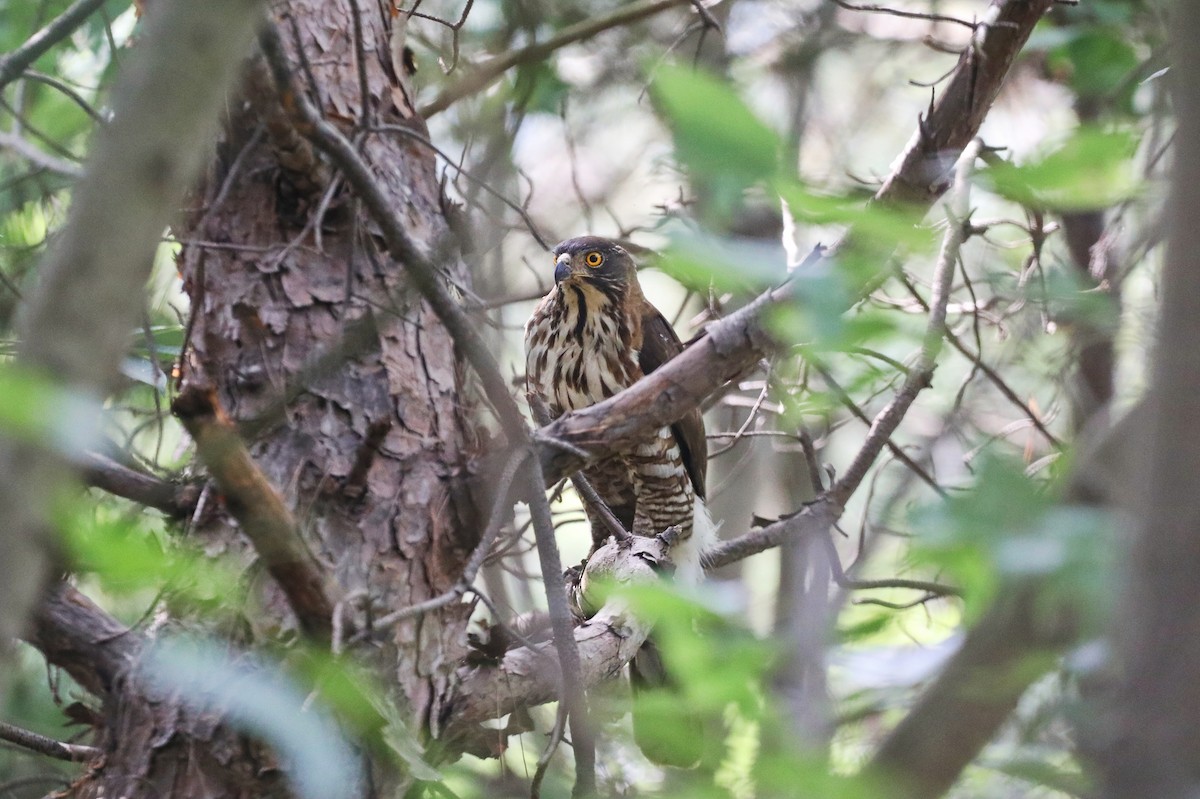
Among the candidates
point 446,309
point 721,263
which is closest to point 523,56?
point 446,309

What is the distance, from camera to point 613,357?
13.8 feet

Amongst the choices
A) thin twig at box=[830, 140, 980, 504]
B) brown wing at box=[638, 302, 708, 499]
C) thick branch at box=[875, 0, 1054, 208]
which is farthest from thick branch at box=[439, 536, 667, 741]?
brown wing at box=[638, 302, 708, 499]

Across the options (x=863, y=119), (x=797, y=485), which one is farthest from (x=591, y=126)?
(x=797, y=485)

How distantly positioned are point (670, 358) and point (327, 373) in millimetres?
2028

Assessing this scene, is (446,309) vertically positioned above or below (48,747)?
above

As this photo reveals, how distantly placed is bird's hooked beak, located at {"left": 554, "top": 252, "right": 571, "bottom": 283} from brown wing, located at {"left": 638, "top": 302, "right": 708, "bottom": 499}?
36 cm

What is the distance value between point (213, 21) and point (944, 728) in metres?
0.92

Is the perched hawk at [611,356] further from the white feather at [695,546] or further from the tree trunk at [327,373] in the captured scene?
the tree trunk at [327,373]

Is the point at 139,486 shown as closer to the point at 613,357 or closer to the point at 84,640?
the point at 84,640

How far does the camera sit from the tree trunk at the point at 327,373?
225cm

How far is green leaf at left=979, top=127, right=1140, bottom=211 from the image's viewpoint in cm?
91

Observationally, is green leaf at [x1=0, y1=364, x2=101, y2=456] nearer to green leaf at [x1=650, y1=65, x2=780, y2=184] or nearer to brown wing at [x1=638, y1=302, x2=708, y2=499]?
green leaf at [x1=650, y1=65, x2=780, y2=184]

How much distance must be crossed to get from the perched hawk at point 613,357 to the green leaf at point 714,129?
3.18m

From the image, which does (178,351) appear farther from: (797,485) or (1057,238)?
(1057,238)
